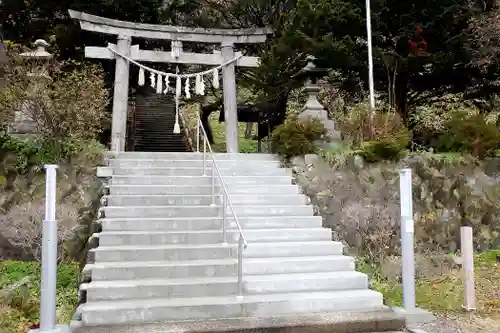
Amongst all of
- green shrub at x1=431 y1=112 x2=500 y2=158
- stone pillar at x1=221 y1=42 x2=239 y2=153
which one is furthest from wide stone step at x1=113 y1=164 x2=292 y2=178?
green shrub at x1=431 y1=112 x2=500 y2=158

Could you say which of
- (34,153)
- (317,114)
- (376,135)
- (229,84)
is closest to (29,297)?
(34,153)

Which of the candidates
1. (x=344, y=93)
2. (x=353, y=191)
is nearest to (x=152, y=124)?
(x=344, y=93)

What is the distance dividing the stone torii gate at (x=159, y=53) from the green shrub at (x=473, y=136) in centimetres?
488

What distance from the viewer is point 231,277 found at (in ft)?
18.7

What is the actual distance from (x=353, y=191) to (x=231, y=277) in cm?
342

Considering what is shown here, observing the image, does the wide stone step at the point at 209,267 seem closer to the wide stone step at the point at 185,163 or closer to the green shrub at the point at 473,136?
the wide stone step at the point at 185,163

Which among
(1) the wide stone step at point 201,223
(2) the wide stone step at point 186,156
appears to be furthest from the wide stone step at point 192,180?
(1) the wide stone step at point 201,223

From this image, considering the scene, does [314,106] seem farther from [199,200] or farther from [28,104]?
[28,104]

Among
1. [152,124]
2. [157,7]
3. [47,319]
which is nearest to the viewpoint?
[47,319]

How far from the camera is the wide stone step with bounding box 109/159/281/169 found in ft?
26.9

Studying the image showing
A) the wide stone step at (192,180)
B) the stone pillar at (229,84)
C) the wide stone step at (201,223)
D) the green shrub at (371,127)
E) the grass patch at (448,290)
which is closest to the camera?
the grass patch at (448,290)

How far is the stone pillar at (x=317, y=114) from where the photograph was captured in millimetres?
9602

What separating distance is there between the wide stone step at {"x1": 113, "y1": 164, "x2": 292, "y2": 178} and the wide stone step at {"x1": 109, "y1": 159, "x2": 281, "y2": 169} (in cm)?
10

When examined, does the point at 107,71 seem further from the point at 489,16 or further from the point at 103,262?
the point at 489,16
